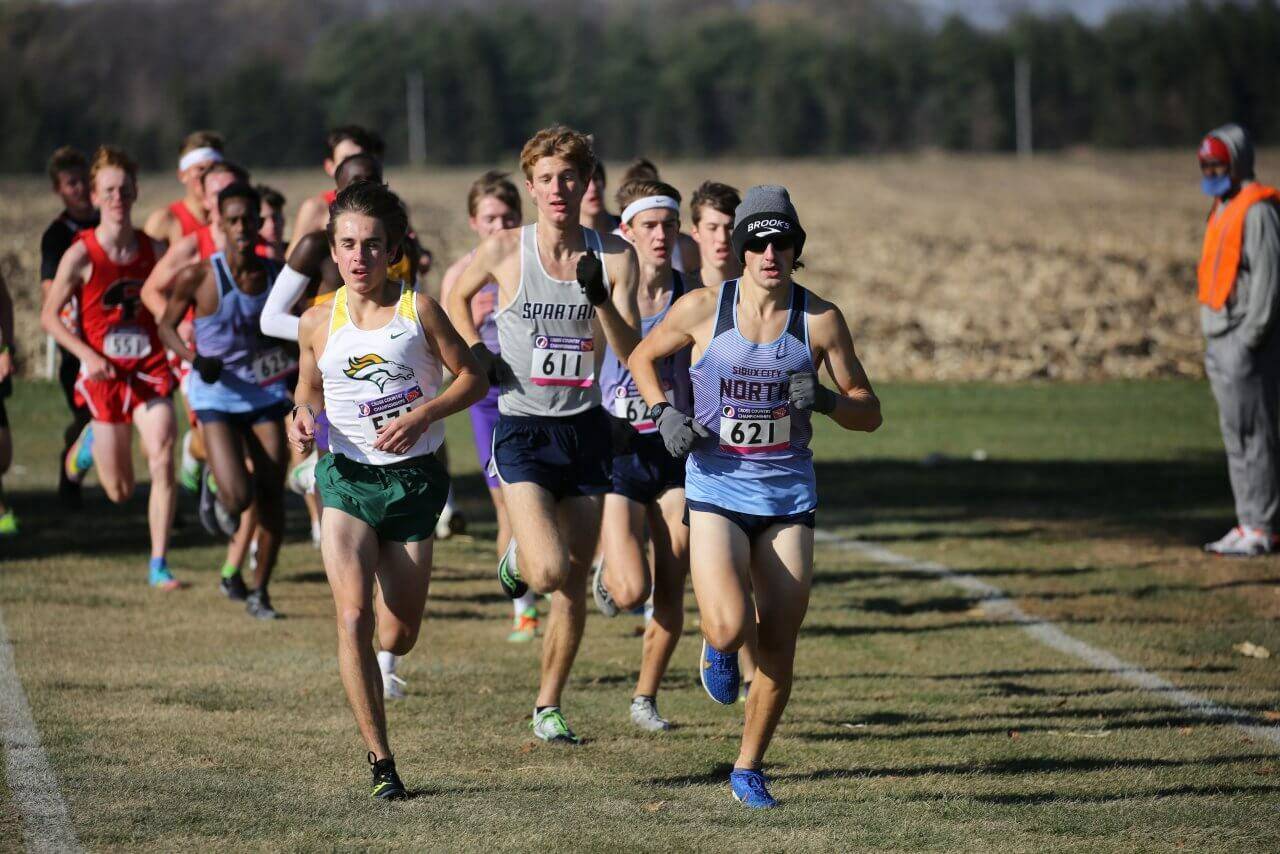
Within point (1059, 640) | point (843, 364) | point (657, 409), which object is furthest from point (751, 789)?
point (1059, 640)

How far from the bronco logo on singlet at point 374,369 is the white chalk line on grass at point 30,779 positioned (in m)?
1.82

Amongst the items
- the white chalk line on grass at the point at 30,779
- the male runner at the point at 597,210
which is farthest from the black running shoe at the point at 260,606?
the male runner at the point at 597,210

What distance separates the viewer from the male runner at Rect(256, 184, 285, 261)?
10977mm

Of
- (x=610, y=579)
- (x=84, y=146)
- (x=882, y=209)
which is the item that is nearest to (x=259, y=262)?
(x=610, y=579)

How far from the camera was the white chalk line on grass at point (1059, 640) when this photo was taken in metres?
7.91

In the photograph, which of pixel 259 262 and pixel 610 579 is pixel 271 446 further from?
pixel 610 579

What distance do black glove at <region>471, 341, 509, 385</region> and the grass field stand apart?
1.50 m

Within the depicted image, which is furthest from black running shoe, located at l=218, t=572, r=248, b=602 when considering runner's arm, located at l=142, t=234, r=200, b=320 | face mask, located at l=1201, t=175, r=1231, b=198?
face mask, located at l=1201, t=175, r=1231, b=198

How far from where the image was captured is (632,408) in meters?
8.20

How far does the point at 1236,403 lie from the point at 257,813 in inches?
318

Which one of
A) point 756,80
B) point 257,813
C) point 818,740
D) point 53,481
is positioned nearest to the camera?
point 257,813

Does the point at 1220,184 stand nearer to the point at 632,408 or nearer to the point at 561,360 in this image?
the point at 632,408

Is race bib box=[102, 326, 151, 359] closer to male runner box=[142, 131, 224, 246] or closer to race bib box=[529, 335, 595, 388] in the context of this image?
male runner box=[142, 131, 224, 246]

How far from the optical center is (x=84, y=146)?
68.8m
